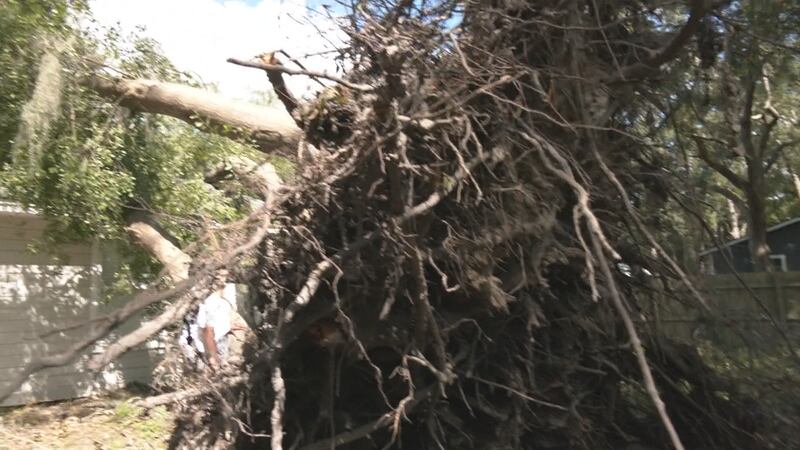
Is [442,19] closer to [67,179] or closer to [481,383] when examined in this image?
[481,383]

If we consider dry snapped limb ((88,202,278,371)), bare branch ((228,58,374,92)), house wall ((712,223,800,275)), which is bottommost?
house wall ((712,223,800,275))

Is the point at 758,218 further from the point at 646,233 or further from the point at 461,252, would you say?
the point at 461,252

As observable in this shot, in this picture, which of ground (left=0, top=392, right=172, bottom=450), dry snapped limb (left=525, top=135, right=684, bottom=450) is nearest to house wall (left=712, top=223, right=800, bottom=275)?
ground (left=0, top=392, right=172, bottom=450)

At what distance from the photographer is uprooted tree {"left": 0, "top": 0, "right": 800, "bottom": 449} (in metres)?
4.56

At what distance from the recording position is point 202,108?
8.34m

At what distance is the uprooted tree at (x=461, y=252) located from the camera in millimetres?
4562

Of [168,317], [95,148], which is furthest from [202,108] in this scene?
[168,317]

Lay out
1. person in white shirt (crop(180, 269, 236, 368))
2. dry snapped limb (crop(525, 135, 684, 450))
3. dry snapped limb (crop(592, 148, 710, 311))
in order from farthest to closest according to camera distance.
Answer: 1. person in white shirt (crop(180, 269, 236, 368))
2. dry snapped limb (crop(592, 148, 710, 311))
3. dry snapped limb (crop(525, 135, 684, 450))

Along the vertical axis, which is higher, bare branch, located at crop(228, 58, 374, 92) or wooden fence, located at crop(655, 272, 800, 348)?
bare branch, located at crop(228, 58, 374, 92)

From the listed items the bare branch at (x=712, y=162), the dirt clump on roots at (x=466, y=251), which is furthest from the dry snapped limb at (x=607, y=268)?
the bare branch at (x=712, y=162)

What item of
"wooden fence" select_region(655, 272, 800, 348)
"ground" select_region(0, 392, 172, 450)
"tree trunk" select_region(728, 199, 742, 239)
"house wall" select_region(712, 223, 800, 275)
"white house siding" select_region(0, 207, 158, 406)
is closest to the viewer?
"wooden fence" select_region(655, 272, 800, 348)

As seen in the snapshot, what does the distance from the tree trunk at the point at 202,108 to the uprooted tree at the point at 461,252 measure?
1.92 m

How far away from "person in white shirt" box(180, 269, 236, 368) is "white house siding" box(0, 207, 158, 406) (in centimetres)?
455

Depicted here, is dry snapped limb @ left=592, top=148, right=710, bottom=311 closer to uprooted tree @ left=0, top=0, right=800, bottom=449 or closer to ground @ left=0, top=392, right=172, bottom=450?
uprooted tree @ left=0, top=0, right=800, bottom=449
